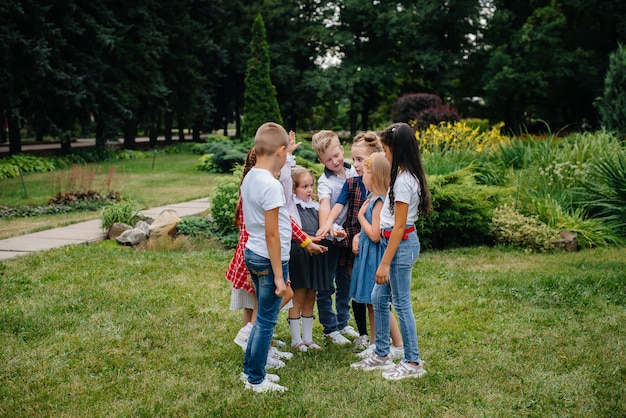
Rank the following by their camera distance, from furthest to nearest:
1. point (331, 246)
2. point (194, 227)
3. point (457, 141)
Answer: point (457, 141)
point (194, 227)
point (331, 246)

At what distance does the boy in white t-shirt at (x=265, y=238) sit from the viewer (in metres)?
3.19

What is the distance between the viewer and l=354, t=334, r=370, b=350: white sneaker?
4.21 meters

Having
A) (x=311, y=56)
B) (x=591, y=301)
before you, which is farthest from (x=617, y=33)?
(x=591, y=301)

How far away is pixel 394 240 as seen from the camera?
3.45 metres

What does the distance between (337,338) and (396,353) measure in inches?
20.2

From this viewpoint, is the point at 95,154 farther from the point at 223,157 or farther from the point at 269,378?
the point at 269,378

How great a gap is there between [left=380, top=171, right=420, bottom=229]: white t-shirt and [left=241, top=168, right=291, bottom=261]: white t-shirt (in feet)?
2.20

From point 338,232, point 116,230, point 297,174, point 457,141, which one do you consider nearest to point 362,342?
point 338,232

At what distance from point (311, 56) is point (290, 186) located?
1264 inches

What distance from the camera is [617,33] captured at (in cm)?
2638

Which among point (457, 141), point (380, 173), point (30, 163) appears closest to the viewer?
point (380, 173)

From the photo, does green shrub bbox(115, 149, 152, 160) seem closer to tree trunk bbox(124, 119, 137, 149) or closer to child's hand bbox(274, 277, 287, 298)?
tree trunk bbox(124, 119, 137, 149)

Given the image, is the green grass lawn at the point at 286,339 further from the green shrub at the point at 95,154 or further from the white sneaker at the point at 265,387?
the green shrub at the point at 95,154

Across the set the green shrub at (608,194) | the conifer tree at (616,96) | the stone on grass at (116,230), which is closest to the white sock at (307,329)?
the stone on grass at (116,230)
